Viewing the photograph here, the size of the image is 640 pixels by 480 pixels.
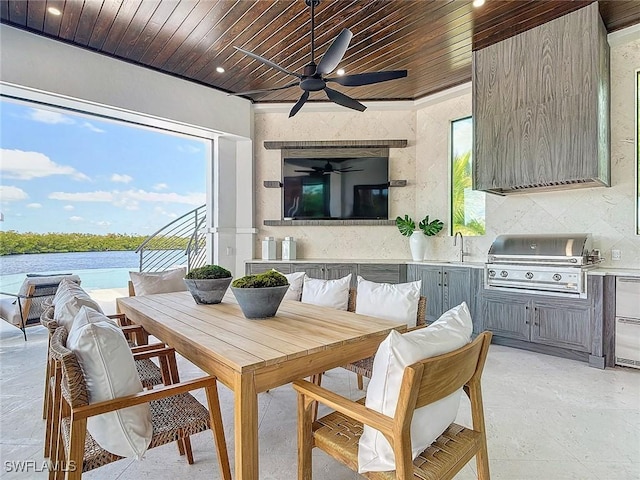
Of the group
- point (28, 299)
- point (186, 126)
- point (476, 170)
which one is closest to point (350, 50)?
point (476, 170)

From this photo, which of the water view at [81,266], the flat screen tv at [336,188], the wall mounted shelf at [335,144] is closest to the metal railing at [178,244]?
the water view at [81,266]

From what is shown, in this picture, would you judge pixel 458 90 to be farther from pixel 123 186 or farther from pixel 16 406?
pixel 123 186

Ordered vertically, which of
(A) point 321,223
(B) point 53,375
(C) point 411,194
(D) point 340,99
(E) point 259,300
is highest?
(D) point 340,99

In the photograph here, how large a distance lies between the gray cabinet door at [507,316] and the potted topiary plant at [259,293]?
9.29 ft

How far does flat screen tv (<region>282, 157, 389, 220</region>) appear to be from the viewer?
207 inches

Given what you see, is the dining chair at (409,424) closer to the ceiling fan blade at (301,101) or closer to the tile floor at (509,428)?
Result: the tile floor at (509,428)

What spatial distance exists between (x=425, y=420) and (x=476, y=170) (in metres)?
3.42

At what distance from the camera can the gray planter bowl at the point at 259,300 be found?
1.99 metres

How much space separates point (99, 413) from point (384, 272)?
12.7ft

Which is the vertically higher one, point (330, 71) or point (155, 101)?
point (155, 101)

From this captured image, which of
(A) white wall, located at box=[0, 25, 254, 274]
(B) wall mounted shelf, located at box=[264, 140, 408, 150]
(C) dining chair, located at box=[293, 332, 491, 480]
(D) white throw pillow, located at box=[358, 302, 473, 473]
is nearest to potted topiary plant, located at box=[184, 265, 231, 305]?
(C) dining chair, located at box=[293, 332, 491, 480]

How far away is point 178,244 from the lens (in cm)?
614

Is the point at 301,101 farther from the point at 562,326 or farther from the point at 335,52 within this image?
the point at 562,326

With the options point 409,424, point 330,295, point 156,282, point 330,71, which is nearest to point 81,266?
point 156,282
